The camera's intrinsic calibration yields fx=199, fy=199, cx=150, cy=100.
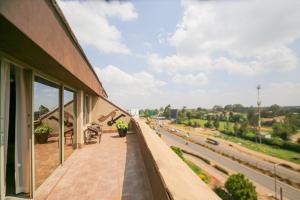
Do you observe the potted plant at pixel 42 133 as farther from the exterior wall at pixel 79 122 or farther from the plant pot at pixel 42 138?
the exterior wall at pixel 79 122

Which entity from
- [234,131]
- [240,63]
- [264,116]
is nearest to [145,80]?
[240,63]

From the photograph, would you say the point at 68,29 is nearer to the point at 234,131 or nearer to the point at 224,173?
the point at 224,173

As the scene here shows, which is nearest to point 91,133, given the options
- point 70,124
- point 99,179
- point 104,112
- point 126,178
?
point 70,124

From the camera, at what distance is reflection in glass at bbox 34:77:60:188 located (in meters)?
3.85

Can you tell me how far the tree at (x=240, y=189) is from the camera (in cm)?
2023

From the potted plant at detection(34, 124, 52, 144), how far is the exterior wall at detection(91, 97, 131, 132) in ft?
24.9

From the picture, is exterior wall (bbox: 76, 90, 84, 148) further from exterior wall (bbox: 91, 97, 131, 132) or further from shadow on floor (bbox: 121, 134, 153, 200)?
exterior wall (bbox: 91, 97, 131, 132)

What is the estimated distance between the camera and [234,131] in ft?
236

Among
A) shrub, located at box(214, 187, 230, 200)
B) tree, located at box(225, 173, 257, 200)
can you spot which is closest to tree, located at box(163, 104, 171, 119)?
shrub, located at box(214, 187, 230, 200)

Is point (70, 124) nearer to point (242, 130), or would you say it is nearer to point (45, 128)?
point (45, 128)

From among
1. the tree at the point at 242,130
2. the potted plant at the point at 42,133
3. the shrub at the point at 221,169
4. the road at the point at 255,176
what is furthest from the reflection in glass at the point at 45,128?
the tree at the point at 242,130

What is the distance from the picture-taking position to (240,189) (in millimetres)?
20562

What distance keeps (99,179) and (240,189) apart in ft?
68.1

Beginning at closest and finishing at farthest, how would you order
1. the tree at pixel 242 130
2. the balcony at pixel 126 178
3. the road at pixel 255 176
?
the balcony at pixel 126 178, the road at pixel 255 176, the tree at pixel 242 130
